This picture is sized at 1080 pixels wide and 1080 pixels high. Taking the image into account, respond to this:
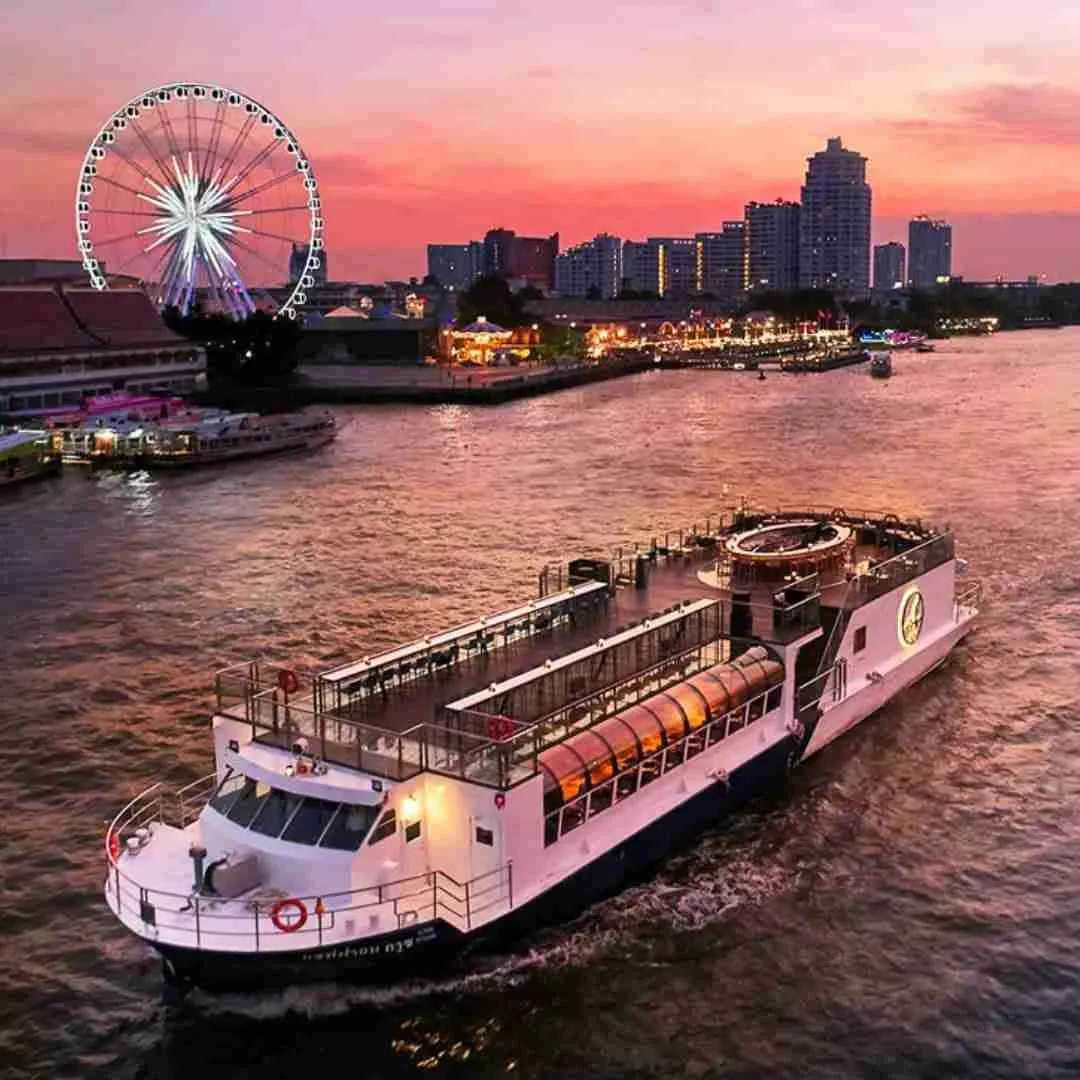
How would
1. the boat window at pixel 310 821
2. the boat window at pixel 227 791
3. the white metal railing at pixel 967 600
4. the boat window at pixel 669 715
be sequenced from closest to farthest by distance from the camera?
1. the boat window at pixel 310 821
2. the boat window at pixel 227 791
3. the boat window at pixel 669 715
4. the white metal railing at pixel 967 600

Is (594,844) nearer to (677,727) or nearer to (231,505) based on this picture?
(677,727)

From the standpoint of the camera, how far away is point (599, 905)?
12.7 m

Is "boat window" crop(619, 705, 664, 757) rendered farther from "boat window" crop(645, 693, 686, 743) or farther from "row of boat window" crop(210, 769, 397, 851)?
"row of boat window" crop(210, 769, 397, 851)

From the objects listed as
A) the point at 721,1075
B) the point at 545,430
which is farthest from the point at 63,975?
the point at 545,430

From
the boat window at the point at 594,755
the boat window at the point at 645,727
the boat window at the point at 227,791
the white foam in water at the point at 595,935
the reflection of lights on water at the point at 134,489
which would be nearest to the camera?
the white foam in water at the point at 595,935

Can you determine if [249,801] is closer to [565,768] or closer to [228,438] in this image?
[565,768]

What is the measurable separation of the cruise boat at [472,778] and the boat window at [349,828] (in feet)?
0.06

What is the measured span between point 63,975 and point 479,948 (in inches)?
154

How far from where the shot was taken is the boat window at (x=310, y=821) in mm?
11164

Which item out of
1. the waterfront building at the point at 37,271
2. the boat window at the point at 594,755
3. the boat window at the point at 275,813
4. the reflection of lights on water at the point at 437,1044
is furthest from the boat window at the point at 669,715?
the waterfront building at the point at 37,271

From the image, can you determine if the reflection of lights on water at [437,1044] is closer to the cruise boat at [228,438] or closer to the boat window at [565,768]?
the boat window at [565,768]

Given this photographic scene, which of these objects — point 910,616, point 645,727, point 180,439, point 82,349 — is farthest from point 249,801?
point 82,349

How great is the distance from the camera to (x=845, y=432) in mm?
57312

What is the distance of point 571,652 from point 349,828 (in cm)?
451
